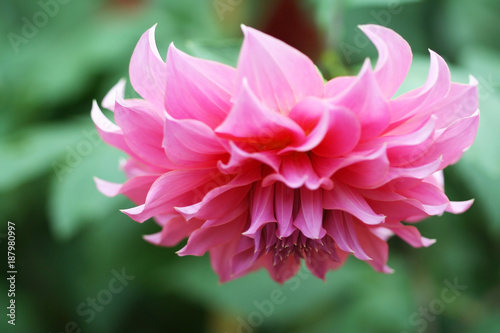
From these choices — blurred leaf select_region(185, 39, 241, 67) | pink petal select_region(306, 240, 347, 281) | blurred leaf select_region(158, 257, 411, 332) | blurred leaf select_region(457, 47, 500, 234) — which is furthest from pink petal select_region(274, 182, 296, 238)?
blurred leaf select_region(158, 257, 411, 332)

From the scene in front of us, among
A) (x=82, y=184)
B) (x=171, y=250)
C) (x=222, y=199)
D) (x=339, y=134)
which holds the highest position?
(x=339, y=134)

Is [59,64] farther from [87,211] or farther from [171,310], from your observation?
[171,310]

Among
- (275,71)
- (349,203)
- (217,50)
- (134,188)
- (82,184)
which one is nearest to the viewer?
(275,71)

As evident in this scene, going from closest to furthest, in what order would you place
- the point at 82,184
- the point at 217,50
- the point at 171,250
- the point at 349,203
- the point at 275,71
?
the point at 275,71 < the point at 349,203 < the point at 217,50 < the point at 82,184 < the point at 171,250

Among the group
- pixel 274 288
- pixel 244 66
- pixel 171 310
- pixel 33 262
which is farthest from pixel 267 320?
pixel 244 66

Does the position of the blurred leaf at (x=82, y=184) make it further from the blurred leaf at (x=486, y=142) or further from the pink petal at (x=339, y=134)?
the blurred leaf at (x=486, y=142)

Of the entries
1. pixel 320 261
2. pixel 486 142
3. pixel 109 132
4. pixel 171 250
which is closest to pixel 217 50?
pixel 109 132

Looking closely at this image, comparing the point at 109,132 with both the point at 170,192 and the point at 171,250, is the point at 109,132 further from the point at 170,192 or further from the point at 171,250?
the point at 171,250
